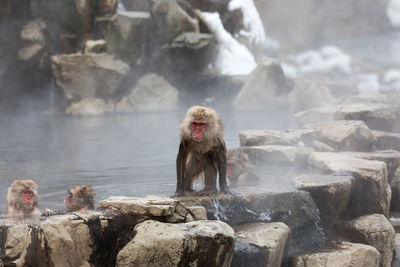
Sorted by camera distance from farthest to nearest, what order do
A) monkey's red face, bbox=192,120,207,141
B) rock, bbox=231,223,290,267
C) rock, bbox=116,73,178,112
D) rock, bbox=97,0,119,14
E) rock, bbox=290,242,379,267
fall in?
rock, bbox=116,73,178,112 → rock, bbox=97,0,119,14 → monkey's red face, bbox=192,120,207,141 → rock, bbox=290,242,379,267 → rock, bbox=231,223,290,267

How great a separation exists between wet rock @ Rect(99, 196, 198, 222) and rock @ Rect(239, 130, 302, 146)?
310 cm

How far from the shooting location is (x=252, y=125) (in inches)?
483

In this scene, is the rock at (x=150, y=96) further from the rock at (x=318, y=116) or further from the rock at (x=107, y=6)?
the rock at (x=318, y=116)

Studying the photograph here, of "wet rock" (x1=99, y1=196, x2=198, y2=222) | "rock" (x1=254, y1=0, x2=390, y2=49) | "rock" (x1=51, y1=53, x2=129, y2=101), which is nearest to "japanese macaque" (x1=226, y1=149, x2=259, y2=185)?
"wet rock" (x1=99, y1=196, x2=198, y2=222)

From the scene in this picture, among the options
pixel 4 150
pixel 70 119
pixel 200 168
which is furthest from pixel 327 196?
pixel 70 119

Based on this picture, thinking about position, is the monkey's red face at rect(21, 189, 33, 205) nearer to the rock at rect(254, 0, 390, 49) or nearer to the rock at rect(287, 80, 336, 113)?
the rock at rect(287, 80, 336, 113)

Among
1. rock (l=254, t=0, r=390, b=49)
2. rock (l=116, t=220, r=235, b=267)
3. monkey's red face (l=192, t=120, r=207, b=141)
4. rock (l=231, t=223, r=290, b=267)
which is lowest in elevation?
rock (l=231, t=223, r=290, b=267)

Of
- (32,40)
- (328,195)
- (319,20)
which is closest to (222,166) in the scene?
(328,195)

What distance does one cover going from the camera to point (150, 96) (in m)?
16.8

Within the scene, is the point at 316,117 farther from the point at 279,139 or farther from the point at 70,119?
the point at 70,119

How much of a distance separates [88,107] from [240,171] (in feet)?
38.7

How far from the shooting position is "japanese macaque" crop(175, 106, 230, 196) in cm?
369

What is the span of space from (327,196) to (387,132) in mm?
2874

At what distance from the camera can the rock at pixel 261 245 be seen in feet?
10.5
